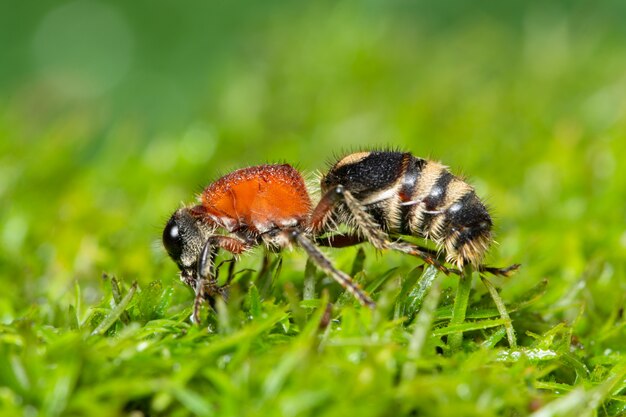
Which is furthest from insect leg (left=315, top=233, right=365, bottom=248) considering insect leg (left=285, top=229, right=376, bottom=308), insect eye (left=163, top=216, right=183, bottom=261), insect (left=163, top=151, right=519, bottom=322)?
insect eye (left=163, top=216, right=183, bottom=261)

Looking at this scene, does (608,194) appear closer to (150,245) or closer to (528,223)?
(528,223)

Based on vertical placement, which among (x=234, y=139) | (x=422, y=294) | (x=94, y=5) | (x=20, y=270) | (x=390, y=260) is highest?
(x=94, y=5)

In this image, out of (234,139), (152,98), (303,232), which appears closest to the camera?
(303,232)

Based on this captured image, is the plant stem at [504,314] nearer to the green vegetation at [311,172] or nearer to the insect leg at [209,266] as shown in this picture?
the green vegetation at [311,172]

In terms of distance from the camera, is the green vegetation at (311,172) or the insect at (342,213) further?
the insect at (342,213)

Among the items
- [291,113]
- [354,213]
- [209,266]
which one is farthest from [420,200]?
[291,113]

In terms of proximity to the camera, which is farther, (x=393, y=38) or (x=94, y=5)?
(x=94, y=5)

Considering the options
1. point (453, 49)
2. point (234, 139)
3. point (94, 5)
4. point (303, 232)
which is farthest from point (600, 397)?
point (94, 5)

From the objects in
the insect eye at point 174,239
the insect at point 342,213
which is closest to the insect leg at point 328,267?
the insect at point 342,213
